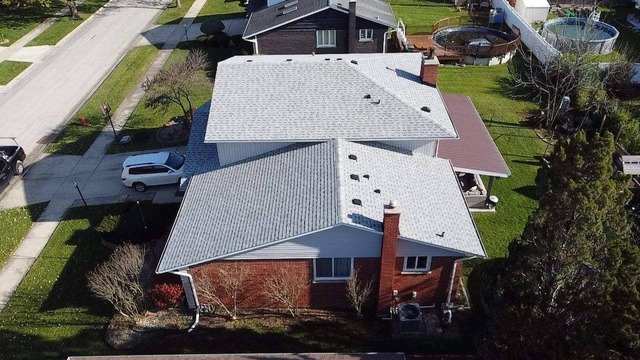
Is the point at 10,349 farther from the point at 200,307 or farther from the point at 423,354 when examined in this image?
the point at 423,354

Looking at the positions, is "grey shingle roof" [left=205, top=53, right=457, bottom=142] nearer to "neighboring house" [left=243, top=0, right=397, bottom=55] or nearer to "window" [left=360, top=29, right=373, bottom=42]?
"neighboring house" [left=243, top=0, right=397, bottom=55]

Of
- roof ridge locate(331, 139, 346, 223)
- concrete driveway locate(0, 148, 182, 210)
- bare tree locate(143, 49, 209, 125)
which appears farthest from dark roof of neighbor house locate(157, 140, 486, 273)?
bare tree locate(143, 49, 209, 125)

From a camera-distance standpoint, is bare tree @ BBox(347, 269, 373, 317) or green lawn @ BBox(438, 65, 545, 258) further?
green lawn @ BBox(438, 65, 545, 258)

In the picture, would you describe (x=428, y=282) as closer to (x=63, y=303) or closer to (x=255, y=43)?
(x=63, y=303)

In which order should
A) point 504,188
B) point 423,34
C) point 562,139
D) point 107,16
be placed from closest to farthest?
point 562,139 < point 504,188 < point 423,34 < point 107,16

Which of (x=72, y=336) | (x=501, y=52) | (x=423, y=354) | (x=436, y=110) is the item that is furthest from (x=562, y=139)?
(x=501, y=52)

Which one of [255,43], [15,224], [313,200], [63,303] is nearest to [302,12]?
[255,43]

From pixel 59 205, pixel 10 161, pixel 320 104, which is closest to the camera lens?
pixel 320 104
